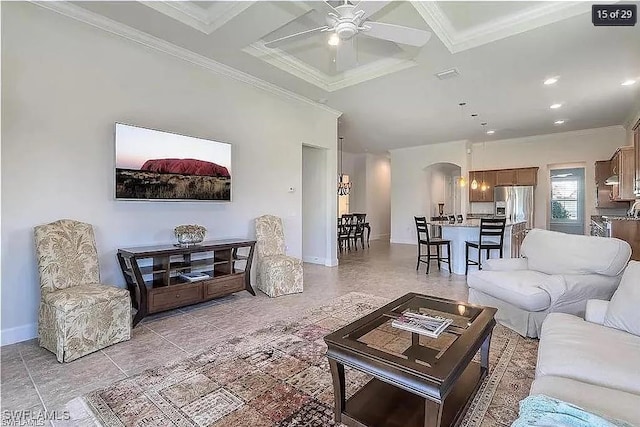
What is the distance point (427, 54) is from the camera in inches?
158

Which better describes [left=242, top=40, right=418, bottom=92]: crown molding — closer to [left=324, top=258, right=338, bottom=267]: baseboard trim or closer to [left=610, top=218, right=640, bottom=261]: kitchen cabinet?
[left=324, top=258, right=338, bottom=267]: baseboard trim

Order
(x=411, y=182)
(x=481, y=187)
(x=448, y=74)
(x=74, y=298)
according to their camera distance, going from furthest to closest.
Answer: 1. (x=411, y=182)
2. (x=481, y=187)
3. (x=448, y=74)
4. (x=74, y=298)

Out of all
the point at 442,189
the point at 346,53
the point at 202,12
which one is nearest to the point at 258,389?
the point at 346,53

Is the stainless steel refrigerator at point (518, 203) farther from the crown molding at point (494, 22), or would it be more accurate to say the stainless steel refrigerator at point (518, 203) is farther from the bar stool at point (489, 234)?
the crown molding at point (494, 22)

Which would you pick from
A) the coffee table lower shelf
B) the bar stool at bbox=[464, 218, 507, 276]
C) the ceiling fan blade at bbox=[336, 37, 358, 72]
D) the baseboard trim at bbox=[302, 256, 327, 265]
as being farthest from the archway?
the coffee table lower shelf

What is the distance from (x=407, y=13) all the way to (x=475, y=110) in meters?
3.72

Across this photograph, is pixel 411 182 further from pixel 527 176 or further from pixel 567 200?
→ pixel 567 200

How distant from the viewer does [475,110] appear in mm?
Result: 6320

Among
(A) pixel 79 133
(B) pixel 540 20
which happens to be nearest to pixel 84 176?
(A) pixel 79 133

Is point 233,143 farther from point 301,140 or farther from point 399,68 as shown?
point 399,68

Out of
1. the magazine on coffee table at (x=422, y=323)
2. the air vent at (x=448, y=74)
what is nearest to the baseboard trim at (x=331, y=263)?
the air vent at (x=448, y=74)

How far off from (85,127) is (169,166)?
2.87 feet

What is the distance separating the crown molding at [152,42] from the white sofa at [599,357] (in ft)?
14.8

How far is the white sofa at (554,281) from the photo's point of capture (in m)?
2.88
